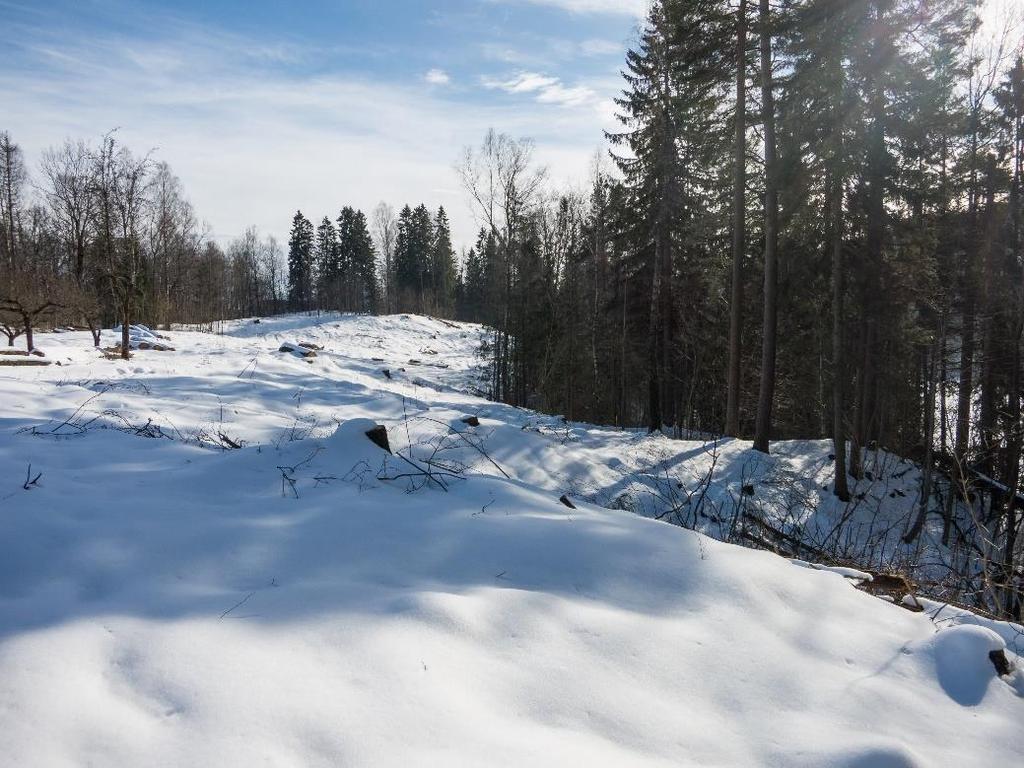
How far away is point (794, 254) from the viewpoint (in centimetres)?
1409

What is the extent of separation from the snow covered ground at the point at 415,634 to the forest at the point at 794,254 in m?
3.53

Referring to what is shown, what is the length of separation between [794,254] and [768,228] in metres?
1.86

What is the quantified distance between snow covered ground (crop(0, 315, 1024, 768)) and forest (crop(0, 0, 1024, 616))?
11.6 ft

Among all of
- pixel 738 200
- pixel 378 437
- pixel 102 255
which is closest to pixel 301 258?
pixel 102 255

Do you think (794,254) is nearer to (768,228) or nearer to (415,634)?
(768,228)

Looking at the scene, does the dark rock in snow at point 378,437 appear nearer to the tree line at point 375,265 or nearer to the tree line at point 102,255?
the tree line at point 102,255

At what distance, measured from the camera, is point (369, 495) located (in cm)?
374

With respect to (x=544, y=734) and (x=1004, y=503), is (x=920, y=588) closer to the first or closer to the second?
(x=544, y=734)

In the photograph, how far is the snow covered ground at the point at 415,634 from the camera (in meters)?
1.66

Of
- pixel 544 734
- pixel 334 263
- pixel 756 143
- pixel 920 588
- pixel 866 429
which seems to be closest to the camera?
pixel 544 734

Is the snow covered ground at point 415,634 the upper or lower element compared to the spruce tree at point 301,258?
lower

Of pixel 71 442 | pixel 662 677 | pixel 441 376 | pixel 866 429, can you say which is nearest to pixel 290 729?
pixel 662 677

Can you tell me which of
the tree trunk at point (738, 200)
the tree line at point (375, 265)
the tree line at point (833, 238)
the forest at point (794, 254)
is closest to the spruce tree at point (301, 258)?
the tree line at point (375, 265)

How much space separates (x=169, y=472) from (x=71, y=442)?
1151 mm
